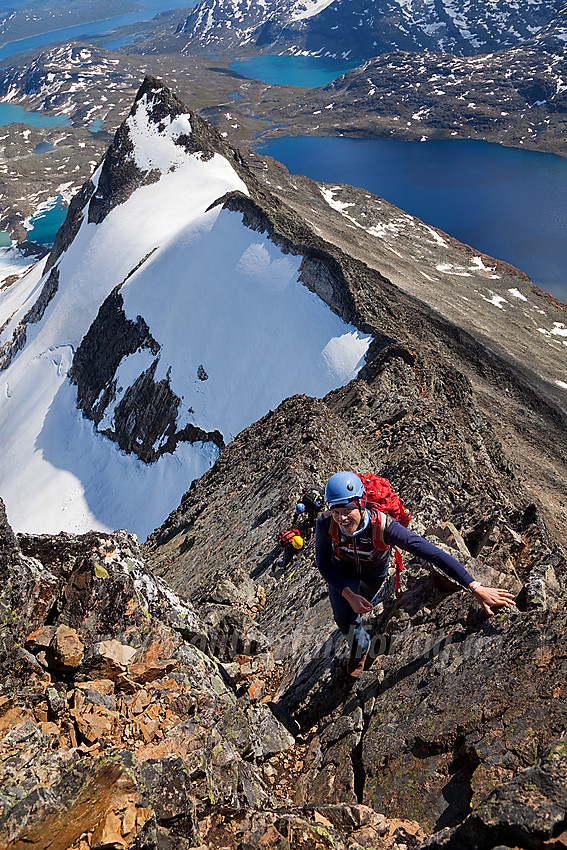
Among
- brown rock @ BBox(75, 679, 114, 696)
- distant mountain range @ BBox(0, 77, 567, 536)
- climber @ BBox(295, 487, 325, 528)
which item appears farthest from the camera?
distant mountain range @ BBox(0, 77, 567, 536)

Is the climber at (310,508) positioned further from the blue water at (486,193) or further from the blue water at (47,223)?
the blue water at (47,223)

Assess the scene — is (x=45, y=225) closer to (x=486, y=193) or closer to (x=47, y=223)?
(x=47, y=223)

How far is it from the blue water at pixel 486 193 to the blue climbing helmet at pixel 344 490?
10754 centimetres

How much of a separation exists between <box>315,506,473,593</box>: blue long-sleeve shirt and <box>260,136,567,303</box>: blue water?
352 ft

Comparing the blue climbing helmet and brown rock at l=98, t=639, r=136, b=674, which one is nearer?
the blue climbing helmet

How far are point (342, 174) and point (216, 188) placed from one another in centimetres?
11773

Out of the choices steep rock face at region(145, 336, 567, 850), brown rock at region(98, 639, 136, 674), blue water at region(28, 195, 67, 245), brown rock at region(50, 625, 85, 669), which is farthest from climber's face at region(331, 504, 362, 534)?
blue water at region(28, 195, 67, 245)

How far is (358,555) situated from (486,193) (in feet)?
563

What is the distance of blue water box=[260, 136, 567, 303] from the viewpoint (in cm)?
11831

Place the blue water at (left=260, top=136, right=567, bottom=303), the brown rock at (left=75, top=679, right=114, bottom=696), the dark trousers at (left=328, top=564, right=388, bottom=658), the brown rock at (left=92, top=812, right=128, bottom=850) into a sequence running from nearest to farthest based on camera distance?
the brown rock at (left=92, top=812, right=128, bottom=850) < the brown rock at (left=75, top=679, right=114, bottom=696) < the dark trousers at (left=328, top=564, right=388, bottom=658) < the blue water at (left=260, top=136, right=567, bottom=303)

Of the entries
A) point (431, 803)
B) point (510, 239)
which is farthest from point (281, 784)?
point (510, 239)

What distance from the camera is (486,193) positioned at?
15400 centimetres

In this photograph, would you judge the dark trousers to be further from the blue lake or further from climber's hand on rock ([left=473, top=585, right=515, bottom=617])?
the blue lake

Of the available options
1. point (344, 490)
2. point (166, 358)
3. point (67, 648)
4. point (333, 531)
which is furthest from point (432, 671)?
point (166, 358)
